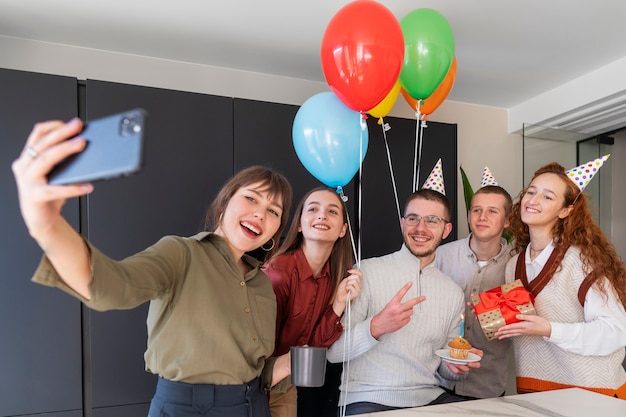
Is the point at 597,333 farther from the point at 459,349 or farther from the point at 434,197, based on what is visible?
the point at 434,197

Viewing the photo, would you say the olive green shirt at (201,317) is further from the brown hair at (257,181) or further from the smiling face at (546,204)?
the smiling face at (546,204)

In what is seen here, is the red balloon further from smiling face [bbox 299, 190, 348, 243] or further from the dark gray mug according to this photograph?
the dark gray mug

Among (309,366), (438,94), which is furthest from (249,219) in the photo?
(438,94)

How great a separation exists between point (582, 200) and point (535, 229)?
0.24 meters

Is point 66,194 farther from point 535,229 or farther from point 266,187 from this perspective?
point 535,229

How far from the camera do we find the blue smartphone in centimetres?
62

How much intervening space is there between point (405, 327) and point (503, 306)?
412 millimetres

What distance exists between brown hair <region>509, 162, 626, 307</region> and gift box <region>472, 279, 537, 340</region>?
0.26 meters

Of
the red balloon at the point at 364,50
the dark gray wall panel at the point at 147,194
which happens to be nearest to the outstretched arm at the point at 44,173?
the red balloon at the point at 364,50

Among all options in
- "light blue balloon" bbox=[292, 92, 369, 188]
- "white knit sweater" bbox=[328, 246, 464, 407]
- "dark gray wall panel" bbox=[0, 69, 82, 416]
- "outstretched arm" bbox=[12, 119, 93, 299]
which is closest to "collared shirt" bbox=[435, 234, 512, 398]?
"white knit sweater" bbox=[328, 246, 464, 407]

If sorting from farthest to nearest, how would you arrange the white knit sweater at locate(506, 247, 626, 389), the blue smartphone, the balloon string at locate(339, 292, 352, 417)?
the white knit sweater at locate(506, 247, 626, 389) → the balloon string at locate(339, 292, 352, 417) → the blue smartphone

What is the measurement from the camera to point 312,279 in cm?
204

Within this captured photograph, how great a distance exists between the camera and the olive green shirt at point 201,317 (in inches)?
49.1

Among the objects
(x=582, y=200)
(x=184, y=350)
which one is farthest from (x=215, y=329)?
(x=582, y=200)
